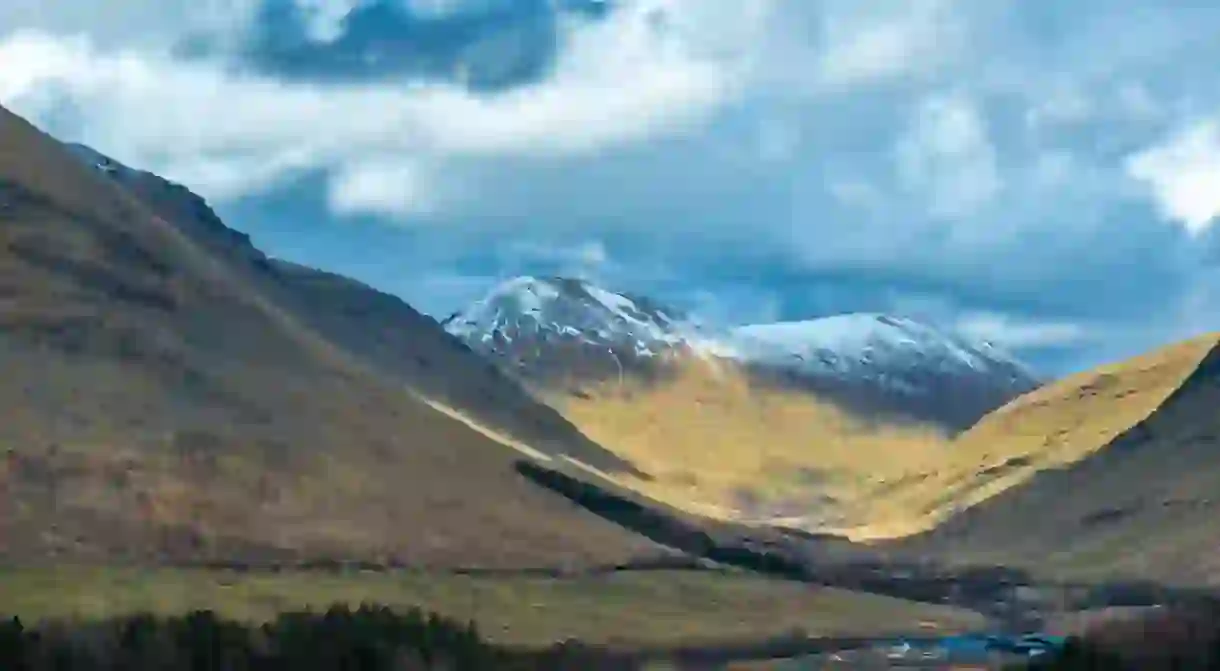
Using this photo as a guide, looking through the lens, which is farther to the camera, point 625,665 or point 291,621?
point 625,665

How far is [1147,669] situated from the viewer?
126 meters

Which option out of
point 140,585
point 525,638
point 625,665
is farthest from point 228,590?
point 625,665

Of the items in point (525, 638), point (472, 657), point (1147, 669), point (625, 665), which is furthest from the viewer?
point (525, 638)

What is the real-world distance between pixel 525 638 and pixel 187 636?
61.6 metres

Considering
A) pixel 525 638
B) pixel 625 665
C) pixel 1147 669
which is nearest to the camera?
pixel 1147 669

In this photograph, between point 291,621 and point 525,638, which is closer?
point 291,621

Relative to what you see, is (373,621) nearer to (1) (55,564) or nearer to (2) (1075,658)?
(2) (1075,658)

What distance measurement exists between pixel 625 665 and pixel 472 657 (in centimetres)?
2915

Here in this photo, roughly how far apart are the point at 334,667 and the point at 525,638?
64930mm

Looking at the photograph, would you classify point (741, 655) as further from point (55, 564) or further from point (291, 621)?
point (55, 564)

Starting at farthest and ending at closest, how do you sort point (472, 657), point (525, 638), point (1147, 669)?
point (525, 638) → point (472, 657) → point (1147, 669)

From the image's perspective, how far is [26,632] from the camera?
433 feet

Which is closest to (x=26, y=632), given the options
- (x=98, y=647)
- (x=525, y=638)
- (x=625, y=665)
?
(x=98, y=647)

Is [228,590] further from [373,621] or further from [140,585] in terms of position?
[373,621]
